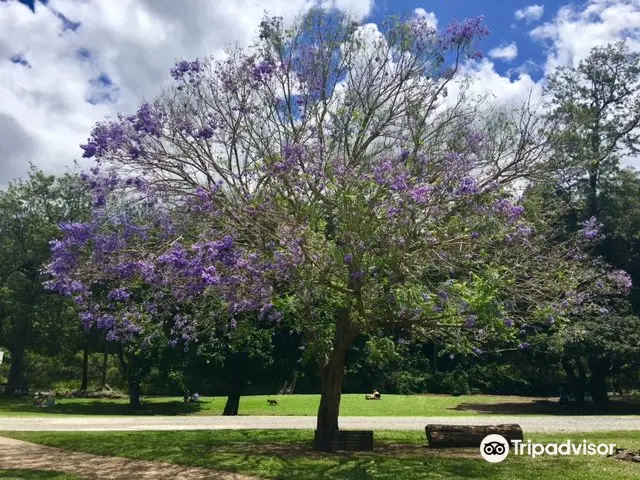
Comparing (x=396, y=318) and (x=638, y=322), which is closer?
(x=396, y=318)

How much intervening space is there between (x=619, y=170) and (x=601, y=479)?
26.4 meters

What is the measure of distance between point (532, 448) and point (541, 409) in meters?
17.9

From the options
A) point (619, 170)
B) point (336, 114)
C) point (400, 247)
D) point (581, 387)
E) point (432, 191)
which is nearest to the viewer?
point (400, 247)

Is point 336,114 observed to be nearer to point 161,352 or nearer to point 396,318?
point 396,318

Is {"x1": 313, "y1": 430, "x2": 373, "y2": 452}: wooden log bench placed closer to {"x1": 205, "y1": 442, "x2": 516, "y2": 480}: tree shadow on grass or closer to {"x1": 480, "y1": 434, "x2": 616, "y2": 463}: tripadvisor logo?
{"x1": 205, "y1": 442, "x2": 516, "y2": 480}: tree shadow on grass

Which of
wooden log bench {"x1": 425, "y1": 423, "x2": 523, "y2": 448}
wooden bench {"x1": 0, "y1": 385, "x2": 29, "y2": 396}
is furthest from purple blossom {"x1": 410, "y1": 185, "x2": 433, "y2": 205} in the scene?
wooden bench {"x1": 0, "y1": 385, "x2": 29, "y2": 396}

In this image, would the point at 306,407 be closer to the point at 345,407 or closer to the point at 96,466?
the point at 345,407

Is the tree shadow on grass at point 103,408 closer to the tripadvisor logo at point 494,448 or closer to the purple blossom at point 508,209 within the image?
the tripadvisor logo at point 494,448

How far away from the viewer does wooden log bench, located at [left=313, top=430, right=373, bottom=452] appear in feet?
38.6

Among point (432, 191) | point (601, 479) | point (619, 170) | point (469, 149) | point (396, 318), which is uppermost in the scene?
point (619, 170)

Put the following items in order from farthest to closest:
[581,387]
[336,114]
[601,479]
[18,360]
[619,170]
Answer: [18,360] < [619,170] < [581,387] < [336,114] < [601,479]

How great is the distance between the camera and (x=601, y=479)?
843cm

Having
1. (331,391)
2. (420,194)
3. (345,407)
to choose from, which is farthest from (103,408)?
(420,194)

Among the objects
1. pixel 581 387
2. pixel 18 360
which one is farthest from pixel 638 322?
pixel 18 360
